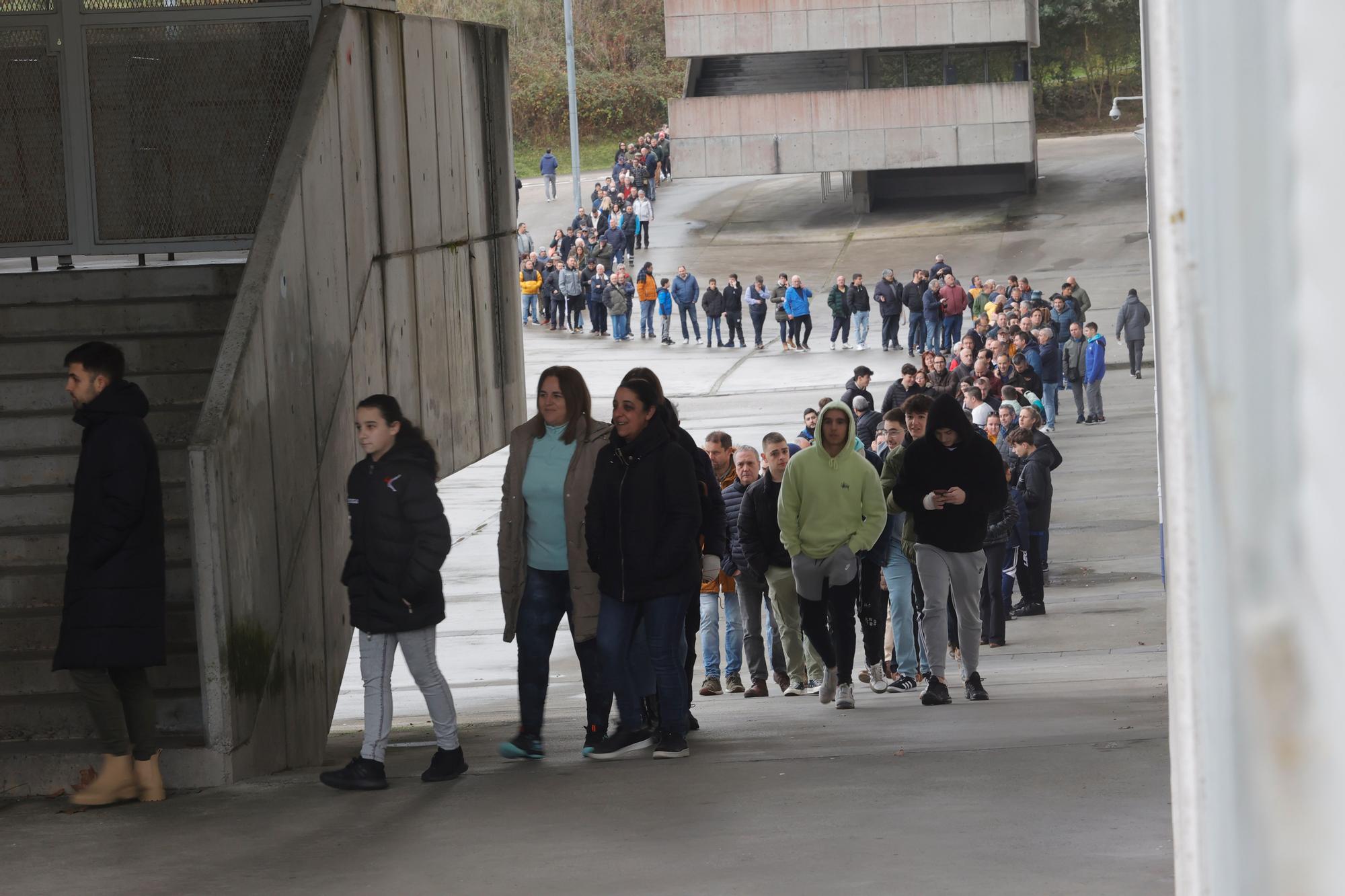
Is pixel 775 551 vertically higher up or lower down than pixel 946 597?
higher up

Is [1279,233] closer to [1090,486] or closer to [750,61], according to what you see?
[1090,486]

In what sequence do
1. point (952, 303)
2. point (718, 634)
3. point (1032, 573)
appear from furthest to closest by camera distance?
1. point (952, 303)
2. point (1032, 573)
3. point (718, 634)

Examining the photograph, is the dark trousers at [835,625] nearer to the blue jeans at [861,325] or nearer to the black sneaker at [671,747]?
the black sneaker at [671,747]

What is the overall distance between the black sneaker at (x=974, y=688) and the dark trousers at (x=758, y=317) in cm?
2811

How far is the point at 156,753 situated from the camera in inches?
242

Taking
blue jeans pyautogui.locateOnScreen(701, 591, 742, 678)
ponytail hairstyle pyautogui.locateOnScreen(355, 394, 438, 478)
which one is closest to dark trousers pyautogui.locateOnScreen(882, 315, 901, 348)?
blue jeans pyautogui.locateOnScreen(701, 591, 742, 678)

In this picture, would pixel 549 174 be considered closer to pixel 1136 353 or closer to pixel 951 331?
pixel 951 331

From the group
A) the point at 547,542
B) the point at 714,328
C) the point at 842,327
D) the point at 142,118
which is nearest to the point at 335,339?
the point at 547,542

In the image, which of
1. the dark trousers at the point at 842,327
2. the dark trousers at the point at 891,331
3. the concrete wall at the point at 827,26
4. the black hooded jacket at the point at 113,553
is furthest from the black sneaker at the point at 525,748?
the concrete wall at the point at 827,26

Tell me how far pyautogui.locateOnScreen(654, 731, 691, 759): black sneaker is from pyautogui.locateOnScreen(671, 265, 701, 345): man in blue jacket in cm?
3020

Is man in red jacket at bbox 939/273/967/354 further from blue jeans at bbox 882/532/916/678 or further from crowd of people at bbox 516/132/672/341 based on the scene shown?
blue jeans at bbox 882/532/916/678

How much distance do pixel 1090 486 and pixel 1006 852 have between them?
16.6 metres

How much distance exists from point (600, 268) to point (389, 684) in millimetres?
33248

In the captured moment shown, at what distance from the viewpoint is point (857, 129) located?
44250mm
